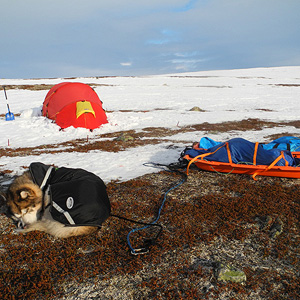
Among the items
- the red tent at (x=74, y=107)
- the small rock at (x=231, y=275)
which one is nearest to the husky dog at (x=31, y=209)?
the small rock at (x=231, y=275)

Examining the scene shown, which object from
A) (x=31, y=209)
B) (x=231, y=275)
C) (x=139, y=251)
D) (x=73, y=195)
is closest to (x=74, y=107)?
(x=31, y=209)

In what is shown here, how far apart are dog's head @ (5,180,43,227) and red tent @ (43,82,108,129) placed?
9378mm

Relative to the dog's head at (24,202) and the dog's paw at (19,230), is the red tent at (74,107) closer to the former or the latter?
the dog's head at (24,202)

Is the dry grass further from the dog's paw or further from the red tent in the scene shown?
the red tent

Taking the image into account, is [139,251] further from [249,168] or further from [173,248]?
[249,168]

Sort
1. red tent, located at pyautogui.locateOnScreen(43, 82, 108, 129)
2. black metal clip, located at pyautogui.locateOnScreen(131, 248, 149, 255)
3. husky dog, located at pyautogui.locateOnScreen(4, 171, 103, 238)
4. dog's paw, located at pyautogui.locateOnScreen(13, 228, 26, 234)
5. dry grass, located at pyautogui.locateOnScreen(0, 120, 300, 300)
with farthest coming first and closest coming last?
red tent, located at pyautogui.locateOnScreen(43, 82, 108, 129) → dog's paw, located at pyautogui.locateOnScreen(13, 228, 26, 234) → husky dog, located at pyautogui.locateOnScreen(4, 171, 103, 238) → black metal clip, located at pyautogui.locateOnScreen(131, 248, 149, 255) → dry grass, located at pyautogui.locateOnScreen(0, 120, 300, 300)

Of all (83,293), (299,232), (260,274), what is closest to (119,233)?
(83,293)

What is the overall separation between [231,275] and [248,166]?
12.8ft

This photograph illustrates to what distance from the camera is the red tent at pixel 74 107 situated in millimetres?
13484

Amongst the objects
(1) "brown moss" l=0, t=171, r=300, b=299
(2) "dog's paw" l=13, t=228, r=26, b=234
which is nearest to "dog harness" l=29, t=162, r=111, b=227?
(1) "brown moss" l=0, t=171, r=300, b=299

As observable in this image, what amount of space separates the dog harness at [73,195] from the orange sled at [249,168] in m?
3.25

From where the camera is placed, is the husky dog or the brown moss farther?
the husky dog

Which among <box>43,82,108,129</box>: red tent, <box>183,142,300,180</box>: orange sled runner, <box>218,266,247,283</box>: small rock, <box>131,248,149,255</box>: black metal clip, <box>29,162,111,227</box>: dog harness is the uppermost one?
<box>43,82,108,129</box>: red tent

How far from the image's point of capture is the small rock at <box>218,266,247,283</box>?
319 cm
